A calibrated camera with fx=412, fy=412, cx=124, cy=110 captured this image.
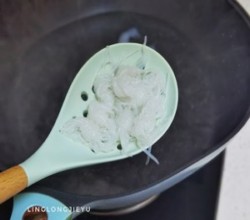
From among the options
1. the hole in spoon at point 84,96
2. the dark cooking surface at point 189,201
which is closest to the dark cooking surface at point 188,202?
the dark cooking surface at point 189,201

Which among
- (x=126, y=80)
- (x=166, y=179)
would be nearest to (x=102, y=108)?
(x=126, y=80)

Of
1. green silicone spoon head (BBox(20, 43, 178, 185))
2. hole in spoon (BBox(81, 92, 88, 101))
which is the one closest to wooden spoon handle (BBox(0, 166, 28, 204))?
green silicone spoon head (BBox(20, 43, 178, 185))

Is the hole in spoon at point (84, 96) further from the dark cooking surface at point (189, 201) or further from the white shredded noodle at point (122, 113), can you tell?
the dark cooking surface at point (189, 201)

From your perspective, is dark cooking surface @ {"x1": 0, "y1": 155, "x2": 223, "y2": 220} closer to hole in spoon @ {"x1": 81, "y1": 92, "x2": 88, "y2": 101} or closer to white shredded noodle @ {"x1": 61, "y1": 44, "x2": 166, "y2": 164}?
white shredded noodle @ {"x1": 61, "y1": 44, "x2": 166, "y2": 164}

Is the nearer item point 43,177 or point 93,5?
point 43,177

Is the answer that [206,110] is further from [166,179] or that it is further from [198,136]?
[166,179]

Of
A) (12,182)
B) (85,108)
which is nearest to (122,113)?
(85,108)
